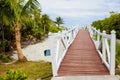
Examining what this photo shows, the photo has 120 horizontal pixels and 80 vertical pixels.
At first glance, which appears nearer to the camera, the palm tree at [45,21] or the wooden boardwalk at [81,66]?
the wooden boardwalk at [81,66]

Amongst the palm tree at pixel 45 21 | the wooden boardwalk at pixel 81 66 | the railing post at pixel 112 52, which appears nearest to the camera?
the railing post at pixel 112 52

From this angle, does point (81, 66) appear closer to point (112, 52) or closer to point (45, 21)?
point (112, 52)

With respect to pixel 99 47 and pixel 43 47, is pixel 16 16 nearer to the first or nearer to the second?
pixel 99 47

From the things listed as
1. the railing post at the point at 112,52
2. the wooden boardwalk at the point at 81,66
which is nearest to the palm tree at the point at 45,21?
the wooden boardwalk at the point at 81,66

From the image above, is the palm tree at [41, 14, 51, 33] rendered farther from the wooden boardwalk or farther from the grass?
the wooden boardwalk

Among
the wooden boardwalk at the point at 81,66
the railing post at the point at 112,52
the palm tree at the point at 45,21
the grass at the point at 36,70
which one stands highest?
the palm tree at the point at 45,21

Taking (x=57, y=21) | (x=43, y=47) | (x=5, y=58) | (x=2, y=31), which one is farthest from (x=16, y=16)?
(x=57, y=21)

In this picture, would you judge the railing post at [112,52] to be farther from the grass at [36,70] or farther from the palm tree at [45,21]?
the palm tree at [45,21]

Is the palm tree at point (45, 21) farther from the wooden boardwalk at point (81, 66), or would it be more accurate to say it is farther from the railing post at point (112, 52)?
the railing post at point (112, 52)

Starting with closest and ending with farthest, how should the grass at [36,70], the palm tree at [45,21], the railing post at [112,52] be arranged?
1. the railing post at [112,52]
2. the grass at [36,70]
3. the palm tree at [45,21]

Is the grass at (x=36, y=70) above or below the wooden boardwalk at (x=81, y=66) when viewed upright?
below

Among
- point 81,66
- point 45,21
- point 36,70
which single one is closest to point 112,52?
point 81,66

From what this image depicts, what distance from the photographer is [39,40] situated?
89.7 feet

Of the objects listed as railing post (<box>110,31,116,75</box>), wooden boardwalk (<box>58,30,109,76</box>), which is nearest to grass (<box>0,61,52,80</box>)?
wooden boardwalk (<box>58,30,109,76</box>)
